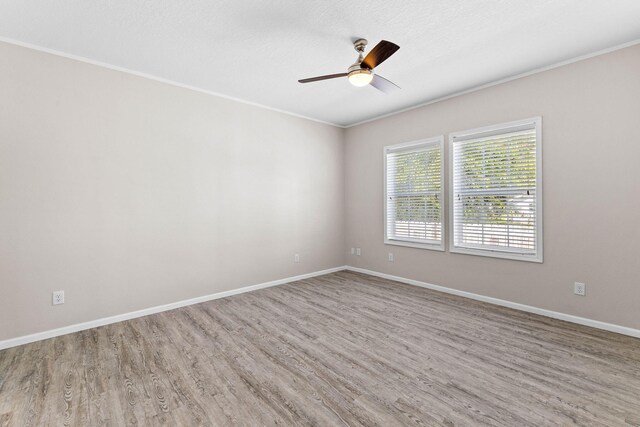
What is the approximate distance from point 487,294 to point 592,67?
2.67 m

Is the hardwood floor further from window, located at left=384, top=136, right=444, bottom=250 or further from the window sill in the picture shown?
window, located at left=384, top=136, right=444, bottom=250

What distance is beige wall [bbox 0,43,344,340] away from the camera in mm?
2706

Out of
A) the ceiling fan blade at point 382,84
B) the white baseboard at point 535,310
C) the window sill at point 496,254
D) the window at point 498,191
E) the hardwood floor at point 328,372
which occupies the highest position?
the ceiling fan blade at point 382,84

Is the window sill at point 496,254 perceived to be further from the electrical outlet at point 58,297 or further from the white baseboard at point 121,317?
the electrical outlet at point 58,297

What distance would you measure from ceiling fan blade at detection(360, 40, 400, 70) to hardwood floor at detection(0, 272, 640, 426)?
8.00 ft

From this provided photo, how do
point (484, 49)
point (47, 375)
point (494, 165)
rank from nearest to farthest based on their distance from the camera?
point (47, 375) < point (484, 49) < point (494, 165)

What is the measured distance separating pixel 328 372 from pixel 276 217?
2.78 metres

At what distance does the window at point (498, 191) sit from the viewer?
3.36 meters

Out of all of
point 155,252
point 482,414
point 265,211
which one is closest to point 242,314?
point 155,252

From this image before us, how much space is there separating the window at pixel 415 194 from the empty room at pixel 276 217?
0.05 m

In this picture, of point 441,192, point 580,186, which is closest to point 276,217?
point 441,192

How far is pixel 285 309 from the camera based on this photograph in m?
3.55

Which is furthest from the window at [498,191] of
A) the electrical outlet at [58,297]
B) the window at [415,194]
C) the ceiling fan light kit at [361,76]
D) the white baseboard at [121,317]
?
the electrical outlet at [58,297]

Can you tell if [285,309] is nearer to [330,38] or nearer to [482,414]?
[482,414]
